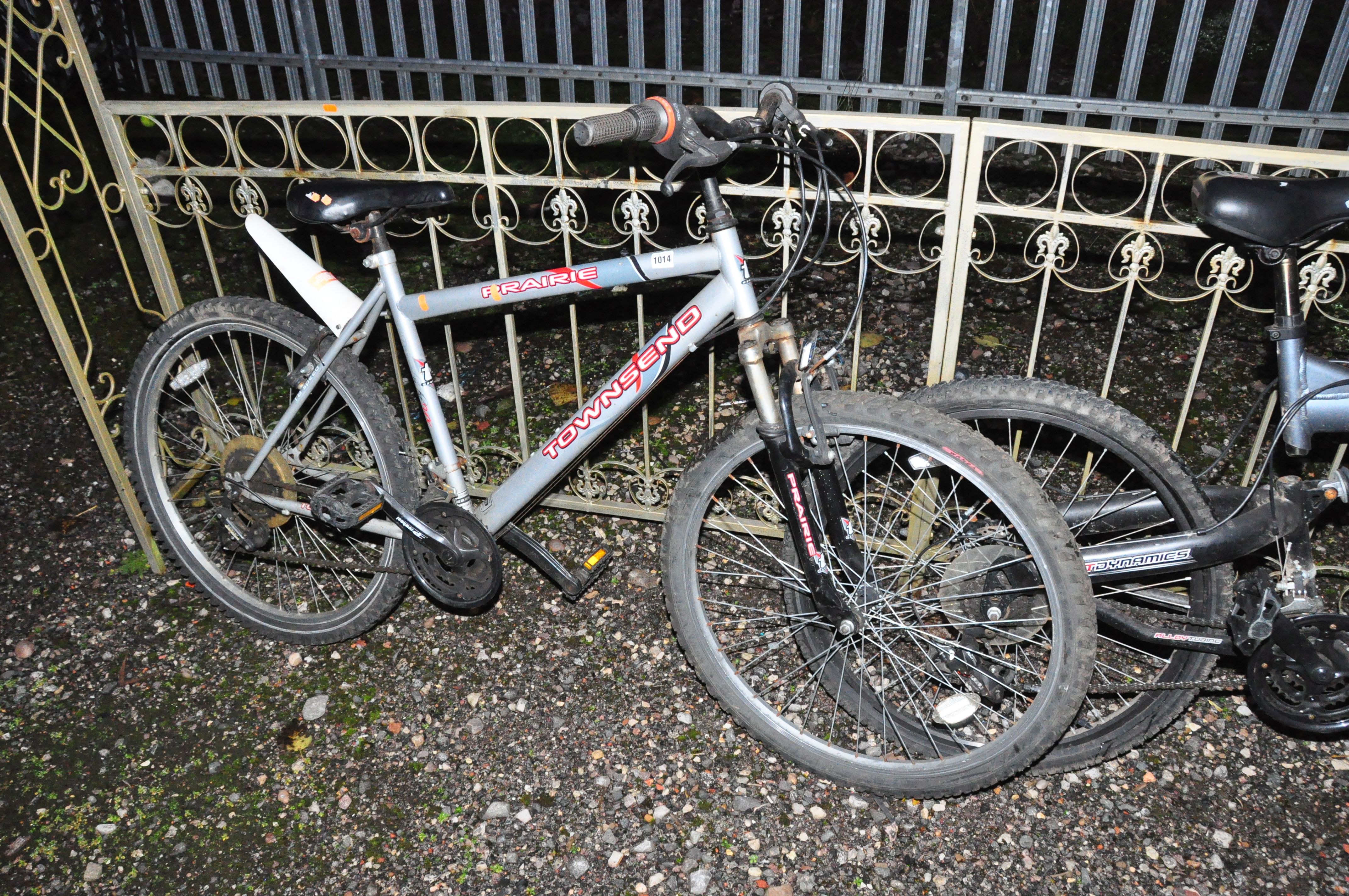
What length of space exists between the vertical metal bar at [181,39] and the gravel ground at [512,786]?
18.5ft

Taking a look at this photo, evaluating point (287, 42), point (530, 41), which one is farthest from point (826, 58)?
point (287, 42)

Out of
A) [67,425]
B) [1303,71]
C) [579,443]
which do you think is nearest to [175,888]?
[579,443]

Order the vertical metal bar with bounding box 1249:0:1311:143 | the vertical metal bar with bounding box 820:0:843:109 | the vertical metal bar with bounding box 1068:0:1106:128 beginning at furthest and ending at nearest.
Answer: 1. the vertical metal bar with bounding box 820:0:843:109
2. the vertical metal bar with bounding box 1068:0:1106:128
3. the vertical metal bar with bounding box 1249:0:1311:143

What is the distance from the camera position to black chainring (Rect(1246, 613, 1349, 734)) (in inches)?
108

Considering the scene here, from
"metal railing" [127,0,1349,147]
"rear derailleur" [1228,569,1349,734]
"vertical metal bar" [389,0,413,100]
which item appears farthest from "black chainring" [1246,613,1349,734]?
"vertical metal bar" [389,0,413,100]

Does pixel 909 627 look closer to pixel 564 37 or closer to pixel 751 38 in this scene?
pixel 751 38

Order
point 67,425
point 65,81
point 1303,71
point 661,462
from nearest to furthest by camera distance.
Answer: point 661,462, point 67,425, point 65,81, point 1303,71

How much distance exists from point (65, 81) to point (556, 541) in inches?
262

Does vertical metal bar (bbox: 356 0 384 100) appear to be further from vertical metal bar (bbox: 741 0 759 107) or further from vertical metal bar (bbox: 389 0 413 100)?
vertical metal bar (bbox: 741 0 759 107)

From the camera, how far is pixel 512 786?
3203 mm

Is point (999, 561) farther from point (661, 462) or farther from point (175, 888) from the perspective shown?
point (175, 888)

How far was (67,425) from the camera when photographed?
4980 millimetres

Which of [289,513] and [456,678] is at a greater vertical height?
[289,513]

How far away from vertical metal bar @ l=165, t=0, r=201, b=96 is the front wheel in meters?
6.76
